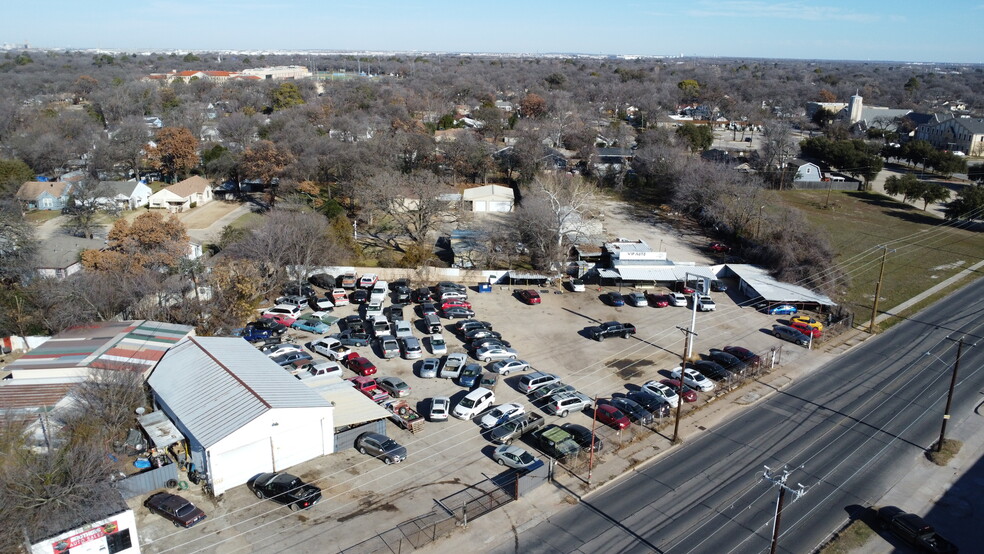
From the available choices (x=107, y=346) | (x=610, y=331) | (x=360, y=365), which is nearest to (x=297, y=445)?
(x=360, y=365)

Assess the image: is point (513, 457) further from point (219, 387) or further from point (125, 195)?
point (125, 195)

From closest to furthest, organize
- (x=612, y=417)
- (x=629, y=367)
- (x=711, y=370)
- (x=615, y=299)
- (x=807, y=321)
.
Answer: (x=612, y=417) < (x=711, y=370) < (x=629, y=367) < (x=807, y=321) < (x=615, y=299)

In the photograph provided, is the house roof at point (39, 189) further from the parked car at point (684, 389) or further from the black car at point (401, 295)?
the parked car at point (684, 389)

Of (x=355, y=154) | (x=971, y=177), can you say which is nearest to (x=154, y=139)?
(x=355, y=154)

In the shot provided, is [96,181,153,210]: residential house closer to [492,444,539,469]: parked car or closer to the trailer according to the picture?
the trailer

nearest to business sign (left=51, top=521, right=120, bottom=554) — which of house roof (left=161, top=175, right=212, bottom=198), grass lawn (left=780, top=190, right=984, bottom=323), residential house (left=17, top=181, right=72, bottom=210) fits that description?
grass lawn (left=780, top=190, right=984, bottom=323)

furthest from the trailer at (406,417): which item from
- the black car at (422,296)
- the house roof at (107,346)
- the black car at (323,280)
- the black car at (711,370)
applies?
the black car at (323,280)

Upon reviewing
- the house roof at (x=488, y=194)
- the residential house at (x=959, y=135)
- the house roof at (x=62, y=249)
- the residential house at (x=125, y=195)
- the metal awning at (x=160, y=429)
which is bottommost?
the metal awning at (x=160, y=429)
